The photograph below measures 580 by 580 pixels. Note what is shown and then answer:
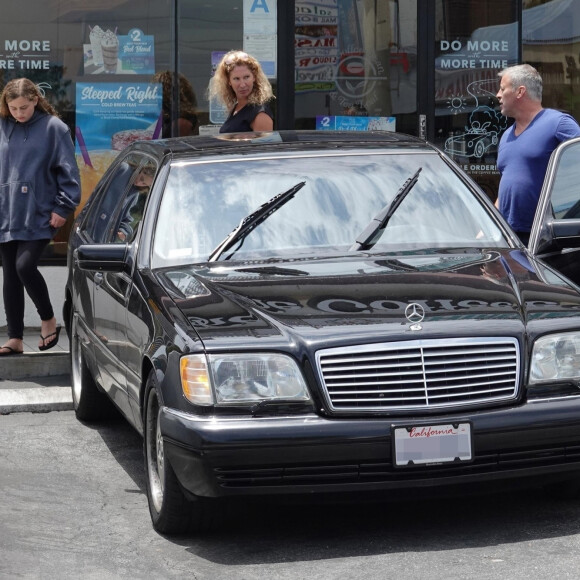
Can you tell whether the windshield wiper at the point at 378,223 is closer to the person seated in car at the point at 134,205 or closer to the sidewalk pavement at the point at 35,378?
the person seated in car at the point at 134,205

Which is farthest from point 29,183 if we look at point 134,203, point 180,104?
point 180,104

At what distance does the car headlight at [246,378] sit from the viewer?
5.01 m

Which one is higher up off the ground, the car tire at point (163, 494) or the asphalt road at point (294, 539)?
the car tire at point (163, 494)

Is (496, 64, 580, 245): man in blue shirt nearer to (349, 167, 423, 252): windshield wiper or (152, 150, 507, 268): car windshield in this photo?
(152, 150, 507, 268): car windshield

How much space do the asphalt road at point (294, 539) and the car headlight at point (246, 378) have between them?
1.35 ft

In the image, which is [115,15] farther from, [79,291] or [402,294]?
[402,294]

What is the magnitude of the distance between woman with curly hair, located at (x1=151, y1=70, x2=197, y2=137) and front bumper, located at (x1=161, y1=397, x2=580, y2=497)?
6.57m

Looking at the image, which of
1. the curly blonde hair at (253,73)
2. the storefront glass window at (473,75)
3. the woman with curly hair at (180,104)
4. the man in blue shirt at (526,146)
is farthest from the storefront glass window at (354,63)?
the man in blue shirt at (526,146)

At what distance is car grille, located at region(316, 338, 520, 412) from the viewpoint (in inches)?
196

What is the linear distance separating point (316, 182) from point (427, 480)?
1734 mm

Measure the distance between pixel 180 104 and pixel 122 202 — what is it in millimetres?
4621

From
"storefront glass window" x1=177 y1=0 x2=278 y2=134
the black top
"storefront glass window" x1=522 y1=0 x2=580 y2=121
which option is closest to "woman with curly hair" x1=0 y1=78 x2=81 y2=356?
the black top

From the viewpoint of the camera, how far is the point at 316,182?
20.6 ft

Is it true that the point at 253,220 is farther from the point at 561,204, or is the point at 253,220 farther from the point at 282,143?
the point at 561,204
